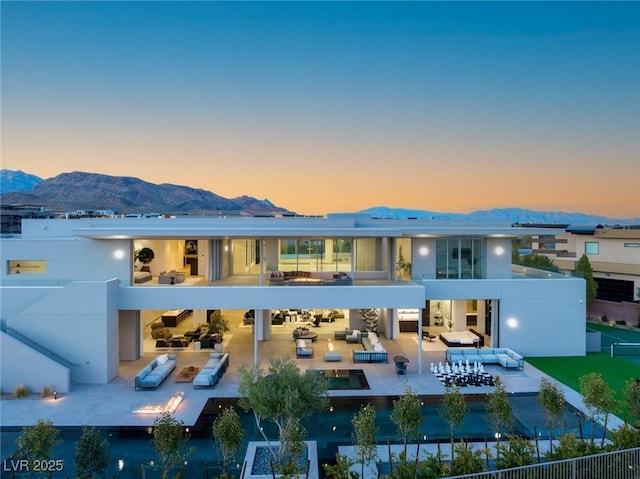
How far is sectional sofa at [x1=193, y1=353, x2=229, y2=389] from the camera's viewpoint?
49.4ft

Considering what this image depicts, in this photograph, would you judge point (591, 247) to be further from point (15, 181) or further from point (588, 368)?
point (15, 181)

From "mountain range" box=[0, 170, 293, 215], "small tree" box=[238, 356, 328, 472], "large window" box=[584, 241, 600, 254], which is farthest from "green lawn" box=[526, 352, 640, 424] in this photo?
"mountain range" box=[0, 170, 293, 215]

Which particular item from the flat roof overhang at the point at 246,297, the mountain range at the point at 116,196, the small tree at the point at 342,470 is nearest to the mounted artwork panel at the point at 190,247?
the flat roof overhang at the point at 246,297

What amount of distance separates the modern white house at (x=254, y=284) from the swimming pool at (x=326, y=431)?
14.9 ft

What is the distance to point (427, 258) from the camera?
2134cm

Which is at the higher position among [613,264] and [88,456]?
[613,264]

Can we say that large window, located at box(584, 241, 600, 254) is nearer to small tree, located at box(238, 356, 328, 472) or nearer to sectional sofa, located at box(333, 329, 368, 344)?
sectional sofa, located at box(333, 329, 368, 344)

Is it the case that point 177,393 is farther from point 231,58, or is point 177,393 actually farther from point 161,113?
point 161,113

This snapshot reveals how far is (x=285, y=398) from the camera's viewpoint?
8.90m

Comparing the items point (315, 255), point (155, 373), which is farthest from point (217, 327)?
point (315, 255)

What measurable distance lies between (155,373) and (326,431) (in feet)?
26.2

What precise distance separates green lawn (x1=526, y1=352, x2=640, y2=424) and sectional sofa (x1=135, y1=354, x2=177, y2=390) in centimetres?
1627

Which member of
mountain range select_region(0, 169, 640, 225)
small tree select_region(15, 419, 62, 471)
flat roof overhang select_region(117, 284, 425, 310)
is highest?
mountain range select_region(0, 169, 640, 225)

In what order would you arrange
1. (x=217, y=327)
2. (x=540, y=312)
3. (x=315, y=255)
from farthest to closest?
(x=315, y=255), (x=217, y=327), (x=540, y=312)
